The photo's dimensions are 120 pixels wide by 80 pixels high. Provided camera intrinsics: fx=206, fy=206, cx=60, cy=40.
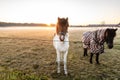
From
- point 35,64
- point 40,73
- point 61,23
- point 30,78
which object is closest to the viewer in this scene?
point 30,78

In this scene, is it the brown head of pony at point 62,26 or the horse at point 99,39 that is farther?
the horse at point 99,39

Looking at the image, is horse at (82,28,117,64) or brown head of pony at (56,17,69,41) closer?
brown head of pony at (56,17,69,41)

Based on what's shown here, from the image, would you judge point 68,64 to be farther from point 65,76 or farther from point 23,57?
point 23,57

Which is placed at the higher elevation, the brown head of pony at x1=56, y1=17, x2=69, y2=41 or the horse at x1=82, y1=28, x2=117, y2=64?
the brown head of pony at x1=56, y1=17, x2=69, y2=41

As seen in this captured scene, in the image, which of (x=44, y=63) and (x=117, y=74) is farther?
→ (x=44, y=63)

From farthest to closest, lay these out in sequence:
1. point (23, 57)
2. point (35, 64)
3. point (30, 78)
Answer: point (23, 57) → point (35, 64) → point (30, 78)

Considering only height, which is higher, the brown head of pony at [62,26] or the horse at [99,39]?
the brown head of pony at [62,26]

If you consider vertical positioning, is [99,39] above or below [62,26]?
below

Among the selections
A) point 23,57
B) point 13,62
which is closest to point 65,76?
point 13,62

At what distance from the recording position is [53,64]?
9.75m

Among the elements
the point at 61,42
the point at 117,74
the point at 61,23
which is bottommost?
the point at 117,74

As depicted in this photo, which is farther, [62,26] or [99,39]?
[99,39]

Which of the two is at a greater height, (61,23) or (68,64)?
(61,23)

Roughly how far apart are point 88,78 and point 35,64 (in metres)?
2.89
